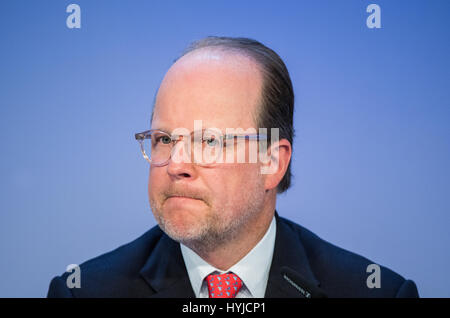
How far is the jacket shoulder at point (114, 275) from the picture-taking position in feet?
6.38

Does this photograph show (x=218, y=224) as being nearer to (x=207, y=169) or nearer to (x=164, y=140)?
(x=207, y=169)

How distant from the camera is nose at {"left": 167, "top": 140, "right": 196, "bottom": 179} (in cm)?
172

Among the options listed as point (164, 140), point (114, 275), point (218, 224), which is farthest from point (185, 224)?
point (114, 275)

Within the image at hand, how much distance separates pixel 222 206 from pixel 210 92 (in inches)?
17.0

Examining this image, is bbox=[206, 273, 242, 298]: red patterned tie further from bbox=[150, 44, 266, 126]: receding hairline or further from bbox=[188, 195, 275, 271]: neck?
bbox=[150, 44, 266, 126]: receding hairline

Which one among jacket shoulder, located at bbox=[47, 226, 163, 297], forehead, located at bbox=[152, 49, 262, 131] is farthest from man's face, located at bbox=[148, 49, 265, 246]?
jacket shoulder, located at bbox=[47, 226, 163, 297]

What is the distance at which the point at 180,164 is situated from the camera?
1.73 metres

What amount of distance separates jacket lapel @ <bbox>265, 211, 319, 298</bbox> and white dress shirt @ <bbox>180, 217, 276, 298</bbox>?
41 mm

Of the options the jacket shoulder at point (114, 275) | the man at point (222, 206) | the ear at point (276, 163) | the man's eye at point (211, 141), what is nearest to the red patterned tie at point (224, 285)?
the man at point (222, 206)

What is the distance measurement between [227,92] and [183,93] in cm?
17
